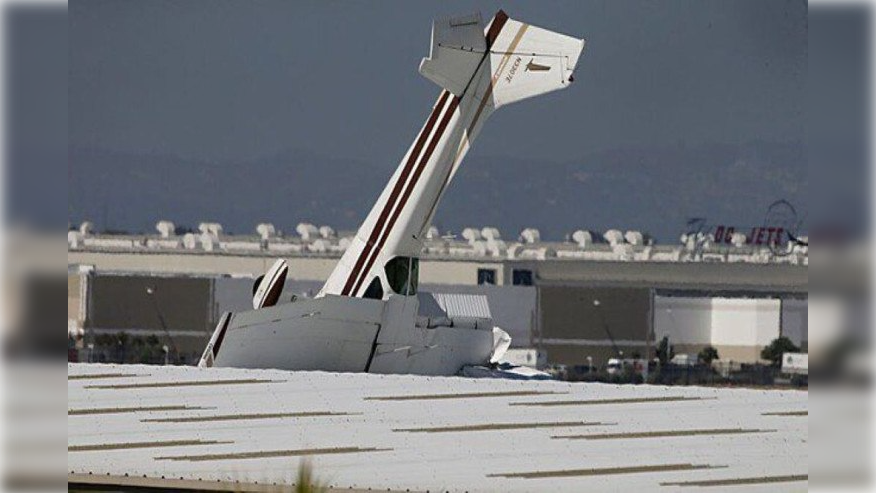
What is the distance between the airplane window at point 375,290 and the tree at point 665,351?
5160 cm

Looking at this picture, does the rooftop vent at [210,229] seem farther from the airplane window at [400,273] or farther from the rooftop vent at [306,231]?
the airplane window at [400,273]

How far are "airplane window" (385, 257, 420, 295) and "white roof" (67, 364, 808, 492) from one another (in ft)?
60.6

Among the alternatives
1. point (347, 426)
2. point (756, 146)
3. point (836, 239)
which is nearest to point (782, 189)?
point (756, 146)

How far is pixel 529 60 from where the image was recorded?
1809 inches

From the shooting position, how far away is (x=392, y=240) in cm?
4703

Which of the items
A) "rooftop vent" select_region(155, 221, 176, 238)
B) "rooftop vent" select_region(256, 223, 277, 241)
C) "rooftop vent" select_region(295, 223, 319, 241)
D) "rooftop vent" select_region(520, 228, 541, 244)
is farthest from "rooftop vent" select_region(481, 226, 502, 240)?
"rooftop vent" select_region(155, 221, 176, 238)

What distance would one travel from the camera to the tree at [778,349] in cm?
9620

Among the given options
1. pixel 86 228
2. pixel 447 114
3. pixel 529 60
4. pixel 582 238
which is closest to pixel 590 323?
pixel 582 238

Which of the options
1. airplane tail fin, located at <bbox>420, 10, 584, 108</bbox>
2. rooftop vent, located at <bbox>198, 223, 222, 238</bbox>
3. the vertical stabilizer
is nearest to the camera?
airplane tail fin, located at <bbox>420, 10, 584, 108</bbox>

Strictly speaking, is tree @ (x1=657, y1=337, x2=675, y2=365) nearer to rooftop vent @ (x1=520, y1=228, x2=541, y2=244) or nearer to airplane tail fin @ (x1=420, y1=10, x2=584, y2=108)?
rooftop vent @ (x1=520, y1=228, x2=541, y2=244)

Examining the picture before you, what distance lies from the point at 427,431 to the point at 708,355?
7622cm

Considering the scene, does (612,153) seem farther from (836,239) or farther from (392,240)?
(836,239)

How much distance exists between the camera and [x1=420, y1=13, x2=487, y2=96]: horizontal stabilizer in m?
45.6

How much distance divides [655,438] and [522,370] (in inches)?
987
